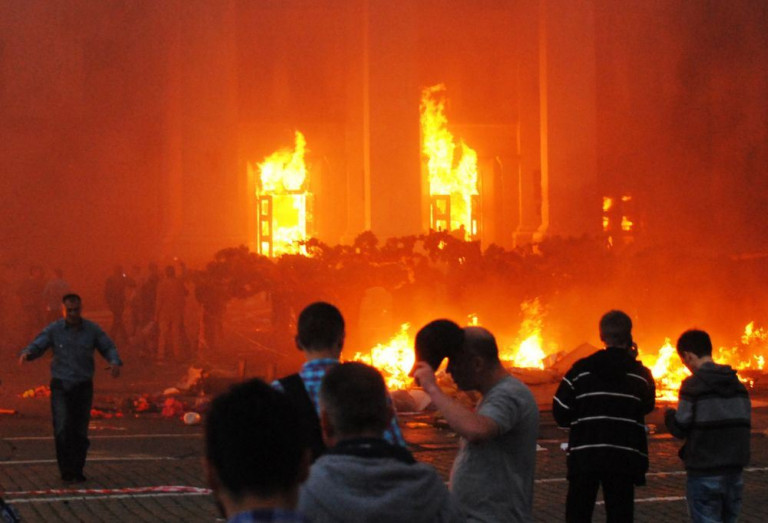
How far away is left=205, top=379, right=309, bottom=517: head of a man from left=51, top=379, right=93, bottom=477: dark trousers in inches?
295

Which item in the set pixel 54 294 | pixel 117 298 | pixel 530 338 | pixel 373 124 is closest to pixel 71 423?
pixel 530 338

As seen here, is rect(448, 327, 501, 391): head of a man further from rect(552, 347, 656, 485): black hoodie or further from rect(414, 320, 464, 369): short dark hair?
rect(552, 347, 656, 485): black hoodie

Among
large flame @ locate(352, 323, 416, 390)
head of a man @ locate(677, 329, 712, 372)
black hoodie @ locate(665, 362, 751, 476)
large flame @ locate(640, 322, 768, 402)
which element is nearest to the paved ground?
large flame @ locate(640, 322, 768, 402)

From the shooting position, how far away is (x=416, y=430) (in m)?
13.0

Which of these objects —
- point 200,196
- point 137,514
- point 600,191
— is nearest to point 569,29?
point 600,191

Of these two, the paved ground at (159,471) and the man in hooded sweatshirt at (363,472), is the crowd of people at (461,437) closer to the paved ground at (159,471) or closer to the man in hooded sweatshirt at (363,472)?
the man in hooded sweatshirt at (363,472)

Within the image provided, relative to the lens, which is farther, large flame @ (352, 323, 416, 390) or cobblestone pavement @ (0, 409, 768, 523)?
large flame @ (352, 323, 416, 390)

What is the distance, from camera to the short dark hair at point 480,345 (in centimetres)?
466

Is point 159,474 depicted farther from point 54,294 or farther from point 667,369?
point 54,294

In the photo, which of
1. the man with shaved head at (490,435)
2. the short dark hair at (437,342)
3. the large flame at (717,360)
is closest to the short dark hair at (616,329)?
the man with shaved head at (490,435)

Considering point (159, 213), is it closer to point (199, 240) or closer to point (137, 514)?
point (199, 240)

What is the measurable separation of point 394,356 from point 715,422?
37.3 ft

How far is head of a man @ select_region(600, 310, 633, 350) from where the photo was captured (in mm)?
6009

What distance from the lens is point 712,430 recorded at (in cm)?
617
